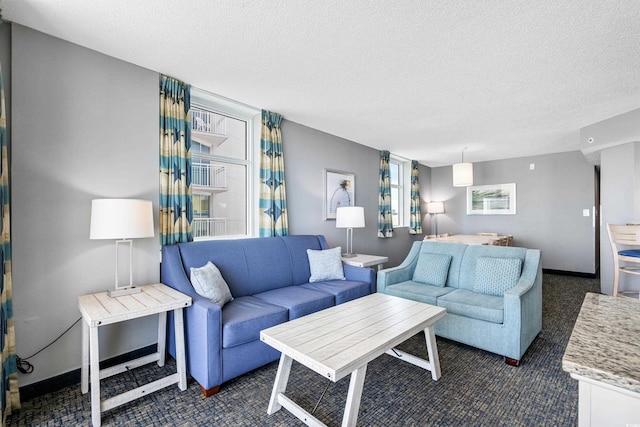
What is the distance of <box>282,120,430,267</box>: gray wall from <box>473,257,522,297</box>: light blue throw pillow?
209 cm

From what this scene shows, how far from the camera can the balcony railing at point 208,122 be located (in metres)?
3.15

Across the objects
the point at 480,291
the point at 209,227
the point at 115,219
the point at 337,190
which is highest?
the point at 337,190

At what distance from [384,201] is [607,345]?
16.0 ft

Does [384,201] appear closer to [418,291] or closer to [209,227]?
[418,291]

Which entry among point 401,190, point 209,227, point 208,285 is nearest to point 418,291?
point 208,285

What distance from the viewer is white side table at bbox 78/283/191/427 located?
1.69 meters

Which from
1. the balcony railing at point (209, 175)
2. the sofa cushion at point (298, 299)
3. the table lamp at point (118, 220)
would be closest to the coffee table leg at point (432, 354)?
the sofa cushion at point (298, 299)

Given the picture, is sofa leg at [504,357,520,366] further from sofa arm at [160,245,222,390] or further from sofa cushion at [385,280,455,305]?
sofa arm at [160,245,222,390]

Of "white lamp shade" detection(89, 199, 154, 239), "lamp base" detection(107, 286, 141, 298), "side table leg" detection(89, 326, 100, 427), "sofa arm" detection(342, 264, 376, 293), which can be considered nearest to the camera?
"side table leg" detection(89, 326, 100, 427)

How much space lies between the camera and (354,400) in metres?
1.51

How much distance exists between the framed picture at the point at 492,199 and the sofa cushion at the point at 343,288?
4.66 m

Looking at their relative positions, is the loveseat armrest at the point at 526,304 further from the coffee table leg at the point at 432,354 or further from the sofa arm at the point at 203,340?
the sofa arm at the point at 203,340

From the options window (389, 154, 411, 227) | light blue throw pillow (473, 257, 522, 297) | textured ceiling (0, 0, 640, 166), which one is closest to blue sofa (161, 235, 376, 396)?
light blue throw pillow (473, 257, 522, 297)

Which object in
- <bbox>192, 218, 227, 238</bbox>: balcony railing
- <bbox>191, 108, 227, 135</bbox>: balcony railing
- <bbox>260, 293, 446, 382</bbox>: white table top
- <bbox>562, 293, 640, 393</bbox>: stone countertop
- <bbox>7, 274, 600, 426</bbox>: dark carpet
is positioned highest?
<bbox>191, 108, 227, 135</bbox>: balcony railing
